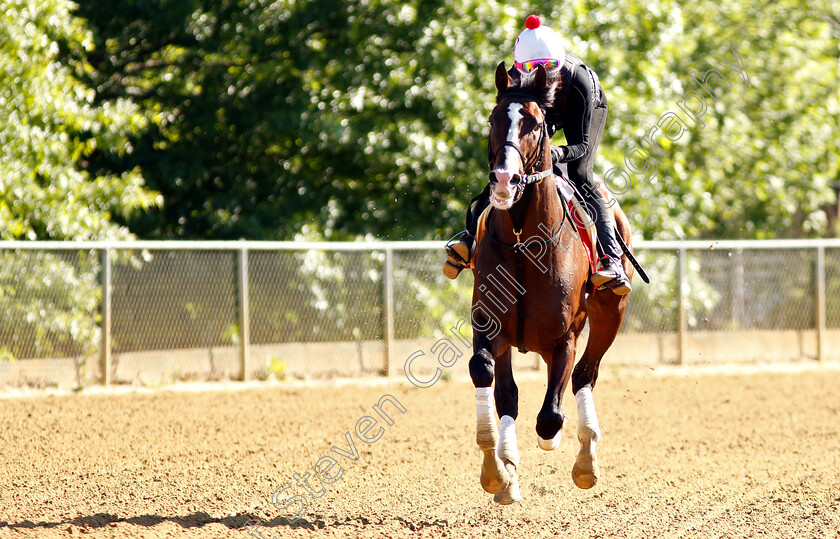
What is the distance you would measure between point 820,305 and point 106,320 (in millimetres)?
11771

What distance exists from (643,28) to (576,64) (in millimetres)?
10301

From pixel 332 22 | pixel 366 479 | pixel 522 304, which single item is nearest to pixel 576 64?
pixel 522 304

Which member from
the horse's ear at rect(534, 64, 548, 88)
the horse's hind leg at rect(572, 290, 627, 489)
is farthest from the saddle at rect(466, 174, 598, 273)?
the horse's ear at rect(534, 64, 548, 88)

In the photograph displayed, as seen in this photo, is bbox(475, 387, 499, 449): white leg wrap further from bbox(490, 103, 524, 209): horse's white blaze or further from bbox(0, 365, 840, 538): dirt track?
bbox(490, 103, 524, 209): horse's white blaze

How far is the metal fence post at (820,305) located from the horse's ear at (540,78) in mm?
11955

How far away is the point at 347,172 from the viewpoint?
1519 centimetres

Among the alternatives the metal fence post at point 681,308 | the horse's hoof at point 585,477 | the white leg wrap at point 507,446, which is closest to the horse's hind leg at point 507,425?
the white leg wrap at point 507,446

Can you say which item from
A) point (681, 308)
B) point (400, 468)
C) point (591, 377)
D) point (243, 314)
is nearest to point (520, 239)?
point (591, 377)

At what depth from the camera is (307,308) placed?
501 inches

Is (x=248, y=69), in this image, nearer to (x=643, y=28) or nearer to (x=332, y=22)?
(x=332, y=22)

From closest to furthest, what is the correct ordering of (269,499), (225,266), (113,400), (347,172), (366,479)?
(269,499)
(366,479)
(113,400)
(225,266)
(347,172)

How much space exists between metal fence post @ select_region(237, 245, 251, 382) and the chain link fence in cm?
2

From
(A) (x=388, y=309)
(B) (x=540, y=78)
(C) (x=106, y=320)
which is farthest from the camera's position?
(A) (x=388, y=309)

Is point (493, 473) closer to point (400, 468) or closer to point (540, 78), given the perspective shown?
point (400, 468)
